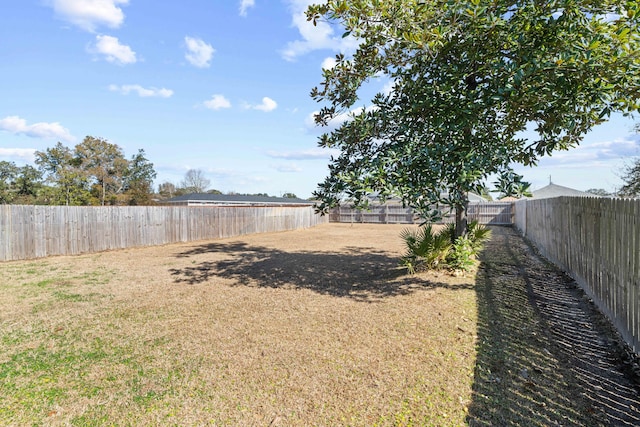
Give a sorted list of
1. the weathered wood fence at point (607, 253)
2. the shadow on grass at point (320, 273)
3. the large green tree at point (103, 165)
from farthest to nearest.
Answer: the large green tree at point (103, 165) → the shadow on grass at point (320, 273) → the weathered wood fence at point (607, 253)

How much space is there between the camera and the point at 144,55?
10172 mm

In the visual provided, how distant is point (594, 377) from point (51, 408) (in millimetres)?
4358

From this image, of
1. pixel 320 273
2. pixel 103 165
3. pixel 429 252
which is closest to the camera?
pixel 429 252

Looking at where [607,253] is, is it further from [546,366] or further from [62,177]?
[62,177]

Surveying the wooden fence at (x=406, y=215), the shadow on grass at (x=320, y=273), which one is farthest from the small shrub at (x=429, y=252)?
the wooden fence at (x=406, y=215)

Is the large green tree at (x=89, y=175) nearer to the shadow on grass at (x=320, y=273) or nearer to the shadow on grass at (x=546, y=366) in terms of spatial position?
the shadow on grass at (x=320, y=273)

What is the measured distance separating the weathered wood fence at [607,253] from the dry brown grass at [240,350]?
1.50 m

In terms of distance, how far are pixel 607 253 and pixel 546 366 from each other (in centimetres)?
208

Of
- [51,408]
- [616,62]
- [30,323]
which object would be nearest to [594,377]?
[616,62]

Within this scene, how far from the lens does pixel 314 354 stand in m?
3.38

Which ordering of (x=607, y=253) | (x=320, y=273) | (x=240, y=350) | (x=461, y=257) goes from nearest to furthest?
(x=240, y=350) < (x=607, y=253) < (x=461, y=257) < (x=320, y=273)

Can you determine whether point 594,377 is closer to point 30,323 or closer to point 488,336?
point 488,336

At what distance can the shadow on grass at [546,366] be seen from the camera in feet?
7.80

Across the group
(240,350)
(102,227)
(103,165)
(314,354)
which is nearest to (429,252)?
(314,354)
